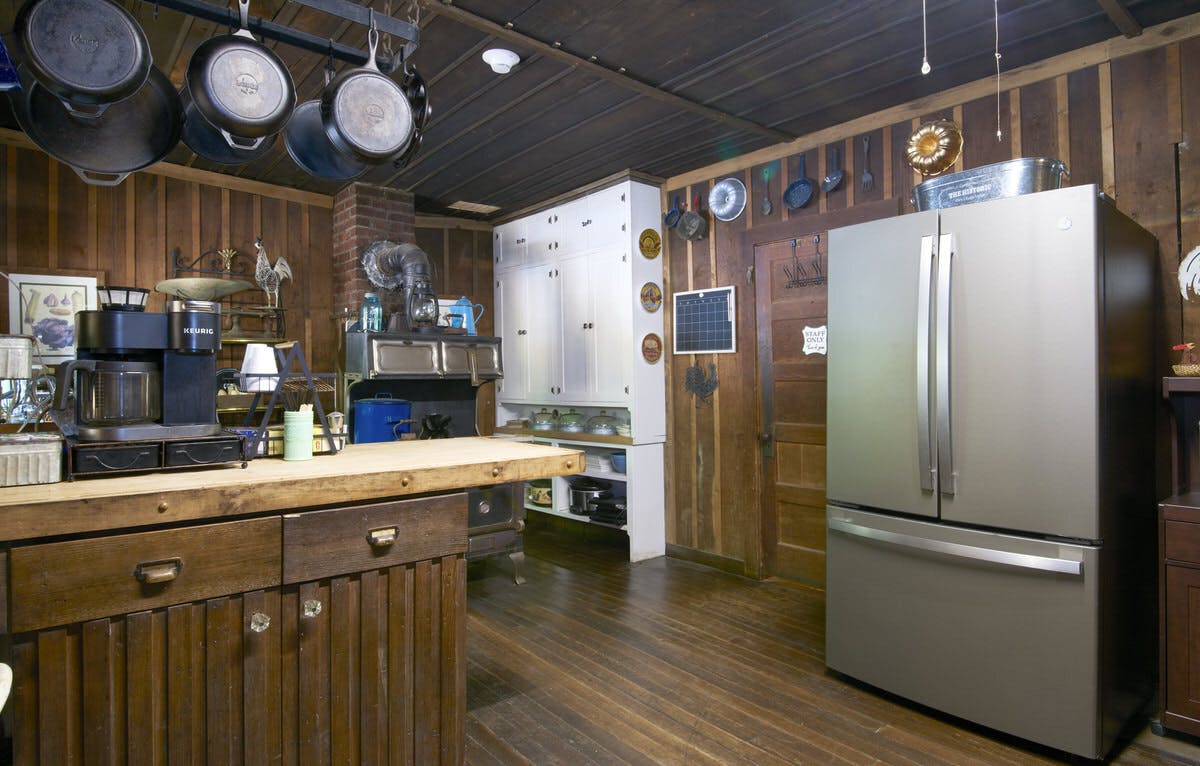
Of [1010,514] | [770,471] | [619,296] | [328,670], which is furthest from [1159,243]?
[328,670]

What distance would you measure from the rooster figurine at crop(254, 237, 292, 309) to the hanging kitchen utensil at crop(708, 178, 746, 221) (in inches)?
115

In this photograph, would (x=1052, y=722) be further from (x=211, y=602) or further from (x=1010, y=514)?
(x=211, y=602)

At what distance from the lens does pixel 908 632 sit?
249cm

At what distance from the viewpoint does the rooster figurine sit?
4.47 m

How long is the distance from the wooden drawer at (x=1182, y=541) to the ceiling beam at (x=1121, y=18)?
1.86 meters

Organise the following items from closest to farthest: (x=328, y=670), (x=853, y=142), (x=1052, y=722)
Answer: (x=328, y=670), (x=1052, y=722), (x=853, y=142)

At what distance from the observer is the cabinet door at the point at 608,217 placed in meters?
4.52

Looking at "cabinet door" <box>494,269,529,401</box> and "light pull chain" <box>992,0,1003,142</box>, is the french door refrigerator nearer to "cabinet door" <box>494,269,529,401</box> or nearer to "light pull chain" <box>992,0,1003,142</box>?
"light pull chain" <box>992,0,1003,142</box>

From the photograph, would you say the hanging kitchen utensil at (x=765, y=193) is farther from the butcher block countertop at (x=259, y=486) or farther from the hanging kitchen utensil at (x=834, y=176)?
the butcher block countertop at (x=259, y=486)

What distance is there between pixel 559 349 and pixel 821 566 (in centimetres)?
244

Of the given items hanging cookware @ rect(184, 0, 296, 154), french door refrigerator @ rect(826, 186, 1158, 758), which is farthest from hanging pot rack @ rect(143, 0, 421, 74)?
french door refrigerator @ rect(826, 186, 1158, 758)

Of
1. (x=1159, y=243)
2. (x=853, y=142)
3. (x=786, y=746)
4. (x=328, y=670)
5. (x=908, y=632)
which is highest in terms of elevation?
(x=853, y=142)

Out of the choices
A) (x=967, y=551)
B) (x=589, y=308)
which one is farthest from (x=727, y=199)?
(x=967, y=551)

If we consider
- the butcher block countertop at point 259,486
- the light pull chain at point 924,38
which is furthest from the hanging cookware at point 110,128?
the light pull chain at point 924,38
